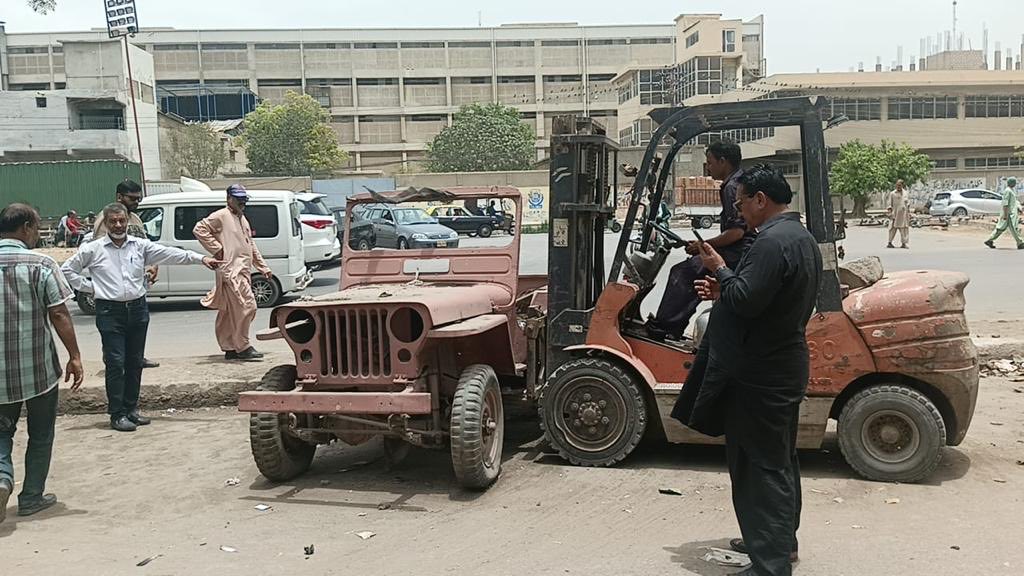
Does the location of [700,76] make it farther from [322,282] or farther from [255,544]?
[255,544]

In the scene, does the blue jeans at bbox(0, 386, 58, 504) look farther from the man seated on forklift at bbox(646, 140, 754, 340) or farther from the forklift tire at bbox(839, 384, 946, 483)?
the forklift tire at bbox(839, 384, 946, 483)

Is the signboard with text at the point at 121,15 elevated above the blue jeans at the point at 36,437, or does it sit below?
above

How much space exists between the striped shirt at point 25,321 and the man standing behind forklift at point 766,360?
3.71 metres

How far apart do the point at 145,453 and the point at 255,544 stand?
232 centimetres

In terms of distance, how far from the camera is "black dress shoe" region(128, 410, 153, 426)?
6891 millimetres

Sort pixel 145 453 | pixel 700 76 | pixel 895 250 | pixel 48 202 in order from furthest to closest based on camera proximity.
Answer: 1. pixel 700 76
2. pixel 48 202
3. pixel 895 250
4. pixel 145 453

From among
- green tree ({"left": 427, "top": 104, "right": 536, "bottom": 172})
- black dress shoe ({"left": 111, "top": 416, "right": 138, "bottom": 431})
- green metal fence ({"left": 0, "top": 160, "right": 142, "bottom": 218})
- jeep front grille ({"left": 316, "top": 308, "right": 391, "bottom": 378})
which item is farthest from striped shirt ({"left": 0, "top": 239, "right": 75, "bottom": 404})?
green tree ({"left": 427, "top": 104, "right": 536, "bottom": 172})

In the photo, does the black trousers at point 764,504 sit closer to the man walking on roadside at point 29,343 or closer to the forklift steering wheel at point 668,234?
the forklift steering wheel at point 668,234

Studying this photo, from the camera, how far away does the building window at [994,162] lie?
180ft

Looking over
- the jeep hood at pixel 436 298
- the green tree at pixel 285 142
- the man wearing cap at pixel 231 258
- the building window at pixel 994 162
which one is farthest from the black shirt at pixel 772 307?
the building window at pixel 994 162

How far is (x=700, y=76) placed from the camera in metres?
61.9

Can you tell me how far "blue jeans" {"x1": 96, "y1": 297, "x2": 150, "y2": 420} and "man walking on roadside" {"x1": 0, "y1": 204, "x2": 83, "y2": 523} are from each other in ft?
5.09

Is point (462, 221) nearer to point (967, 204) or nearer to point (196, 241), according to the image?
point (196, 241)

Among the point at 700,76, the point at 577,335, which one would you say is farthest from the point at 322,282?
the point at 700,76
